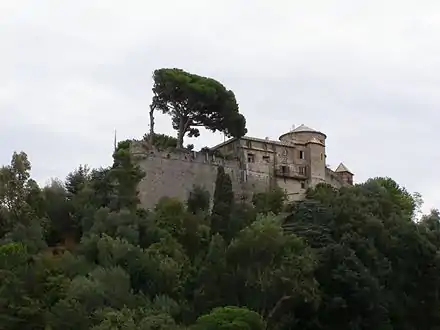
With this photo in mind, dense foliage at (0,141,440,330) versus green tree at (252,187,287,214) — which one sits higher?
green tree at (252,187,287,214)

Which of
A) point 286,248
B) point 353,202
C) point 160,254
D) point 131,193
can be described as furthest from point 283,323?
point 131,193

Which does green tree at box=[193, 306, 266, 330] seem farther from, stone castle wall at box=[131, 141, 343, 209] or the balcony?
the balcony

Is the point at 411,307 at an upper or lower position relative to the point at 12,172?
lower

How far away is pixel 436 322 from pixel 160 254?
12801 millimetres

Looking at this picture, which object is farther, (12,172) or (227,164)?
(227,164)

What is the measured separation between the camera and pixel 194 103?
46719mm

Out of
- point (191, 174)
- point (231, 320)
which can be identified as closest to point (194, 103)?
point (191, 174)

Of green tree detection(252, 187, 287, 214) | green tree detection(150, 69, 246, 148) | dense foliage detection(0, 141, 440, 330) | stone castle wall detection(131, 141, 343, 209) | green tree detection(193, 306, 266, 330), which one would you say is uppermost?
green tree detection(150, 69, 246, 148)

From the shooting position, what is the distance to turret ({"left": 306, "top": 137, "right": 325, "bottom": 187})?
50.3m

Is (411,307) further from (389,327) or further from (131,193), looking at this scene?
(131,193)

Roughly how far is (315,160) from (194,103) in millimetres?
9097

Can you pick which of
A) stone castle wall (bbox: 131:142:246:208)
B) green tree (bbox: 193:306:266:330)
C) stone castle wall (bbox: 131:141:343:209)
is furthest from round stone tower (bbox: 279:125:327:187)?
green tree (bbox: 193:306:266:330)

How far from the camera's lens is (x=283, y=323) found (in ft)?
103

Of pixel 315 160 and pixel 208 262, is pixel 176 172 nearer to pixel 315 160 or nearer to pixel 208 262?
pixel 315 160
